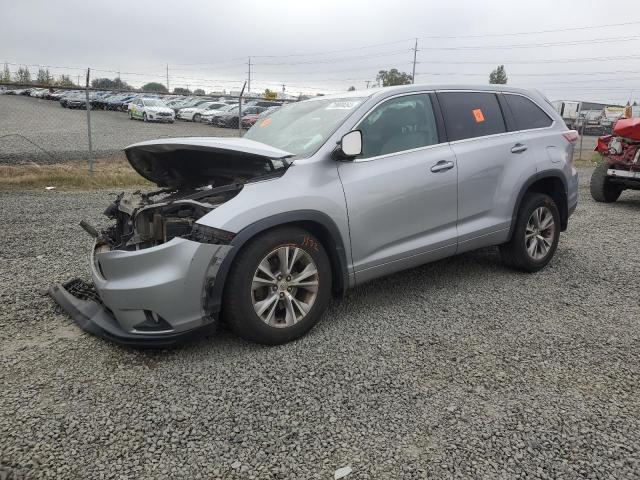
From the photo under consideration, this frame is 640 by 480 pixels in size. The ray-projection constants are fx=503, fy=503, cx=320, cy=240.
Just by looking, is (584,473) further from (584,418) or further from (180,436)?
(180,436)

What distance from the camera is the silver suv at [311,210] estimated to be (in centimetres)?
306

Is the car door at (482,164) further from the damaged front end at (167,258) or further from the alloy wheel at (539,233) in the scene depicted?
the damaged front end at (167,258)

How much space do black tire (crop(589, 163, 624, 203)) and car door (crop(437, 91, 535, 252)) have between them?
5717 millimetres

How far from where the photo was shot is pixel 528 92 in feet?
16.7

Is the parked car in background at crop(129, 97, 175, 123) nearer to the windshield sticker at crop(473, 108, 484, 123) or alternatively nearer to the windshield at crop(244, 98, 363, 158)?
the windshield at crop(244, 98, 363, 158)

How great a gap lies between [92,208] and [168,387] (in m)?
5.49

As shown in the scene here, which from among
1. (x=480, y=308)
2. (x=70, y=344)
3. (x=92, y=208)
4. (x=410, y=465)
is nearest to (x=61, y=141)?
(x=92, y=208)

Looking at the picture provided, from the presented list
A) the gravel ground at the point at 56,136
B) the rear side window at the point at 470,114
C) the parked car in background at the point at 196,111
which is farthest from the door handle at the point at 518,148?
the parked car in background at the point at 196,111

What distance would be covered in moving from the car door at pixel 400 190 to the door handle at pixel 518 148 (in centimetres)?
81

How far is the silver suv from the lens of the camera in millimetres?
3057

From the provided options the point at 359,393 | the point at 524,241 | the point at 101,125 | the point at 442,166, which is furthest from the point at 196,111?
the point at 359,393

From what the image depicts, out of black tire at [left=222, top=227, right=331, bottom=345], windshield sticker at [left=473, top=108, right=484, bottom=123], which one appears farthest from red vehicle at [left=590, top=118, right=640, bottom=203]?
black tire at [left=222, top=227, right=331, bottom=345]

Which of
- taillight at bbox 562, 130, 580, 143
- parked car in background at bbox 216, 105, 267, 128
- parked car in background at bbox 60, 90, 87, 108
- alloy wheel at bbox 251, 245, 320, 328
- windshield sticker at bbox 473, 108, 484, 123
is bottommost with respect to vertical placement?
alloy wheel at bbox 251, 245, 320, 328

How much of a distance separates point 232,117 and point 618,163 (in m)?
20.2
